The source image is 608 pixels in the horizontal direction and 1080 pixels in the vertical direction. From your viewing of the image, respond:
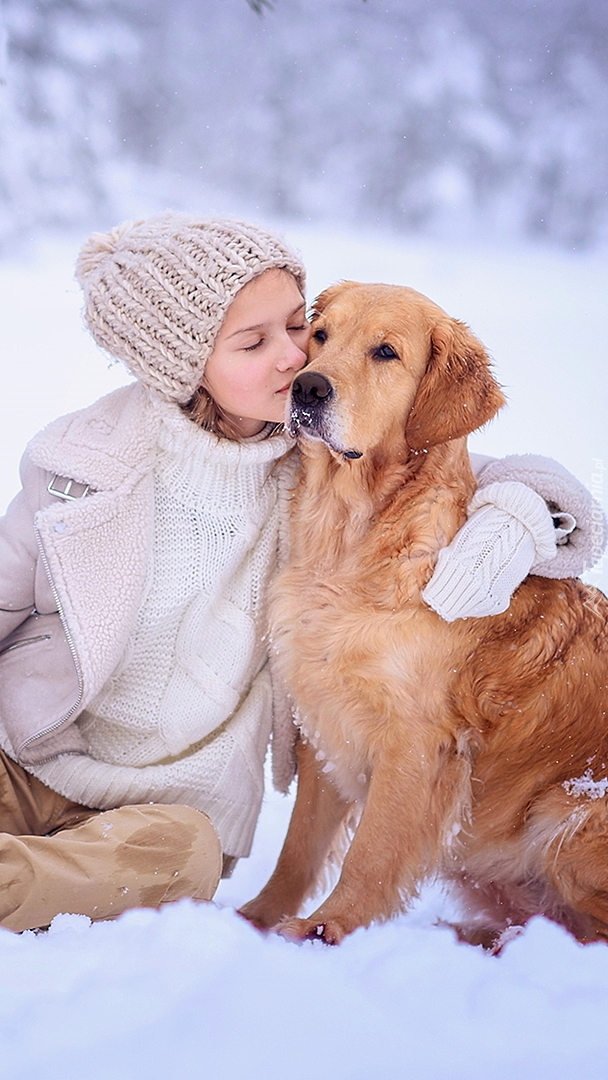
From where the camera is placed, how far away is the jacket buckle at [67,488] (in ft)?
7.02

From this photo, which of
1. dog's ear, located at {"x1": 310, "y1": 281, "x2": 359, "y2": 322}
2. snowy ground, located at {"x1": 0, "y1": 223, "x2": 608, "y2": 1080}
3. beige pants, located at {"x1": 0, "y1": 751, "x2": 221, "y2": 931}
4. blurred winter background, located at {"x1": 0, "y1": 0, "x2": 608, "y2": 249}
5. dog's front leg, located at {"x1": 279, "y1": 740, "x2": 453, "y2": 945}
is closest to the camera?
snowy ground, located at {"x1": 0, "y1": 223, "x2": 608, "y2": 1080}

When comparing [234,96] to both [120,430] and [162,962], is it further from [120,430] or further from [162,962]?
[162,962]

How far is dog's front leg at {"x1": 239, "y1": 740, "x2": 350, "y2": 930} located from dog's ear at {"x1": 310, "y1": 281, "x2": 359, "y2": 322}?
3.89ft

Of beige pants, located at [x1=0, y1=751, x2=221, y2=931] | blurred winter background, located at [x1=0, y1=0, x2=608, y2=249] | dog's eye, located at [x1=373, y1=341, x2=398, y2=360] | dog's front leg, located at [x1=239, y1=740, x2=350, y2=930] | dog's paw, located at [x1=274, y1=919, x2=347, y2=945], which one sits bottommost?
dog's front leg, located at [x1=239, y1=740, x2=350, y2=930]

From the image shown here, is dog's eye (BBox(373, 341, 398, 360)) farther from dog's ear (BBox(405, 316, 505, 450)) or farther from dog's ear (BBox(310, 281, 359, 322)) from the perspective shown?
dog's ear (BBox(310, 281, 359, 322))

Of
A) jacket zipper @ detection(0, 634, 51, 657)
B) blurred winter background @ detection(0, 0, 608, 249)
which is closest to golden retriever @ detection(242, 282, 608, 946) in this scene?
jacket zipper @ detection(0, 634, 51, 657)

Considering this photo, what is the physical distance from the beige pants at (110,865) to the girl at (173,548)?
0.6 inches

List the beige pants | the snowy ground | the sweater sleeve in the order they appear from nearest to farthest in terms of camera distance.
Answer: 1. the snowy ground
2. the beige pants
3. the sweater sleeve

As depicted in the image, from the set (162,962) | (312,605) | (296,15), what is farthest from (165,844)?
(296,15)

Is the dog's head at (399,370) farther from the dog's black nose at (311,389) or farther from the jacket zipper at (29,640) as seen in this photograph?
the jacket zipper at (29,640)

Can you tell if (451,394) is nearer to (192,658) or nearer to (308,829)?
(192,658)

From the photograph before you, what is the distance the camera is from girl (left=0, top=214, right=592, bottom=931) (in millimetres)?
2039

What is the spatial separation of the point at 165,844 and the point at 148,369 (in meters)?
1.08

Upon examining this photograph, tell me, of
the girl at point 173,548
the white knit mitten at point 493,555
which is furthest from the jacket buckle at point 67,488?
the white knit mitten at point 493,555
